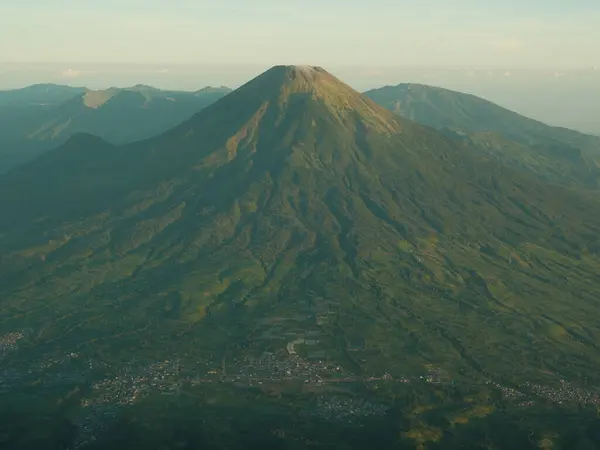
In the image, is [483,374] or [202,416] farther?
[483,374]

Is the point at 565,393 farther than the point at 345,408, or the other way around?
the point at 565,393

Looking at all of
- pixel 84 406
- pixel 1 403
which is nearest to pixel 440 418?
pixel 84 406

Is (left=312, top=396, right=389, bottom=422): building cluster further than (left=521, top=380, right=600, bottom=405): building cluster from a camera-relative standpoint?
No

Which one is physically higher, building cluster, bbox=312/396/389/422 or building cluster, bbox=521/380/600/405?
building cluster, bbox=521/380/600/405

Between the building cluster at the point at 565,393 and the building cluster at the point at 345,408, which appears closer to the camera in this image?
the building cluster at the point at 345,408

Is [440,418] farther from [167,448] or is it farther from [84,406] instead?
[84,406]

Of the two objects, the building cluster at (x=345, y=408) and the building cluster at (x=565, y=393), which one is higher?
the building cluster at (x=565, y=393)

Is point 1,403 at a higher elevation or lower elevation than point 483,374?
lower

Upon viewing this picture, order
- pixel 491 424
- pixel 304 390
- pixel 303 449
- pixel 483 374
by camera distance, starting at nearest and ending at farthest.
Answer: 1. pixel 303 449
2. pixel 491 424
3. pixel 304 390
4. pixel 483 374

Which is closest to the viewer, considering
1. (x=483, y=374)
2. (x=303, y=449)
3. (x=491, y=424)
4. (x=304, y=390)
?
(x=303, y=449)

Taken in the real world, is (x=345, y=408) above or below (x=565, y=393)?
below
